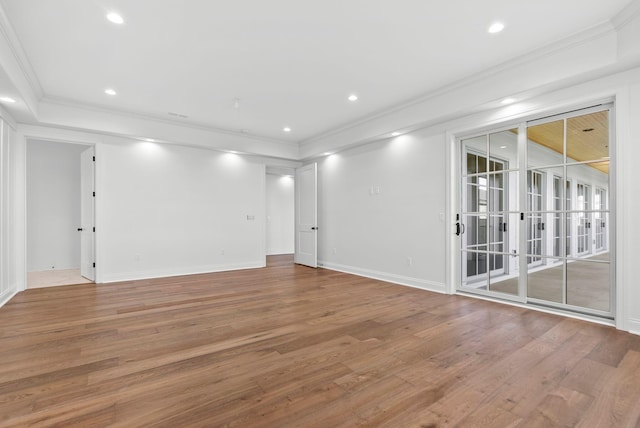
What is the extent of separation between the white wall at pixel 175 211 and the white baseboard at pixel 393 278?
1900mm

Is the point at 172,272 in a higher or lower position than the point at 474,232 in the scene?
lower

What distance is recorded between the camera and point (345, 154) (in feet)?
21.7

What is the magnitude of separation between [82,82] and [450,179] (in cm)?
521

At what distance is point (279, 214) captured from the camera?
10094 mm

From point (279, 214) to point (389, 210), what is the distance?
17.0ft

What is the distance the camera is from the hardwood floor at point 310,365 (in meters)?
1.78

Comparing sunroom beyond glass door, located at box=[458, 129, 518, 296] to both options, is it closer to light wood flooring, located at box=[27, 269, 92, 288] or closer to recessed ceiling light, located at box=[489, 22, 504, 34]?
recessed ceiling light, located at box=[489, 22, 504, 34]

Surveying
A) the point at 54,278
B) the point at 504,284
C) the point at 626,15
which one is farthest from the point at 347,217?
the point at 54,278

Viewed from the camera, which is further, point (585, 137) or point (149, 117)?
point (149, 117)

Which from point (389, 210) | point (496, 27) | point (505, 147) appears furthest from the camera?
point (389, 210)

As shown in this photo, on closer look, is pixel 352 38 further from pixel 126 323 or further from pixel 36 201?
pixel 36 201

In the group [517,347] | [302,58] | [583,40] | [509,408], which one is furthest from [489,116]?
[509,408]

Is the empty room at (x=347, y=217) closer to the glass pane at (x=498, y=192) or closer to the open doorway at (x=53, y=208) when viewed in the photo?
the glass pane at (x=498, y=192)

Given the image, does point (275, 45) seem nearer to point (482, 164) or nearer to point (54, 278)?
point (482, 164)
